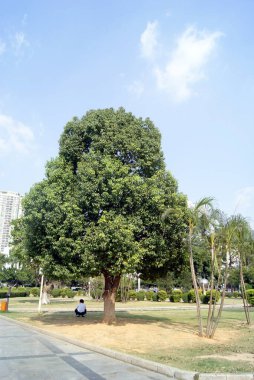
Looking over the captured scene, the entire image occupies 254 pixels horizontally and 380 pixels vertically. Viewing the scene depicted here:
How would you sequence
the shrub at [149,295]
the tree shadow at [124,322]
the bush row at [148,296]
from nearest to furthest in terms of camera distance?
1. the tree shadow at [124,322]
2. the bush row at [148,296]
3. the shrub at [149,295]

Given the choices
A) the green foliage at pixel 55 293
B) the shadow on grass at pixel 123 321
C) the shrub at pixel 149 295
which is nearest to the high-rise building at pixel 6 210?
the green foliage at pixel 55 293

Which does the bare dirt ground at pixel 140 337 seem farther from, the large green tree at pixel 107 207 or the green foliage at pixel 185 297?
the green foliage at pixel 185 297

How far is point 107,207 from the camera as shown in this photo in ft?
54.2

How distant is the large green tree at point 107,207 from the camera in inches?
614

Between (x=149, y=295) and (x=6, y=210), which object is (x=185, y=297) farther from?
(x=6, y=210)

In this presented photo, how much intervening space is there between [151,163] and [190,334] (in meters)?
7.96

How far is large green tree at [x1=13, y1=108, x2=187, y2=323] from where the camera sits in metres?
15.6

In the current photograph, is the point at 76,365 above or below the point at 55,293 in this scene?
below

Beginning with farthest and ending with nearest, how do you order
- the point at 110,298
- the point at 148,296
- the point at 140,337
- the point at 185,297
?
the point at 148,296 < the point at 185,297 < the point at 110,298 < the point at 140,337

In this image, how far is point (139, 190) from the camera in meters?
16.1

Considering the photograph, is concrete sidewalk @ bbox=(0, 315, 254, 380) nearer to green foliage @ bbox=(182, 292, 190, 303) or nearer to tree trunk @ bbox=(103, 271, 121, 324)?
tree trunk @ bbox=(103, 271, 121, 324)

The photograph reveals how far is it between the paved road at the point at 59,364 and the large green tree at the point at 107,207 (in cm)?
409

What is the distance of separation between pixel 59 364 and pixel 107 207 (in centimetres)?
808

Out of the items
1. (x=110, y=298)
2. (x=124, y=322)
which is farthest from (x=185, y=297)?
(x=110, y=298)
